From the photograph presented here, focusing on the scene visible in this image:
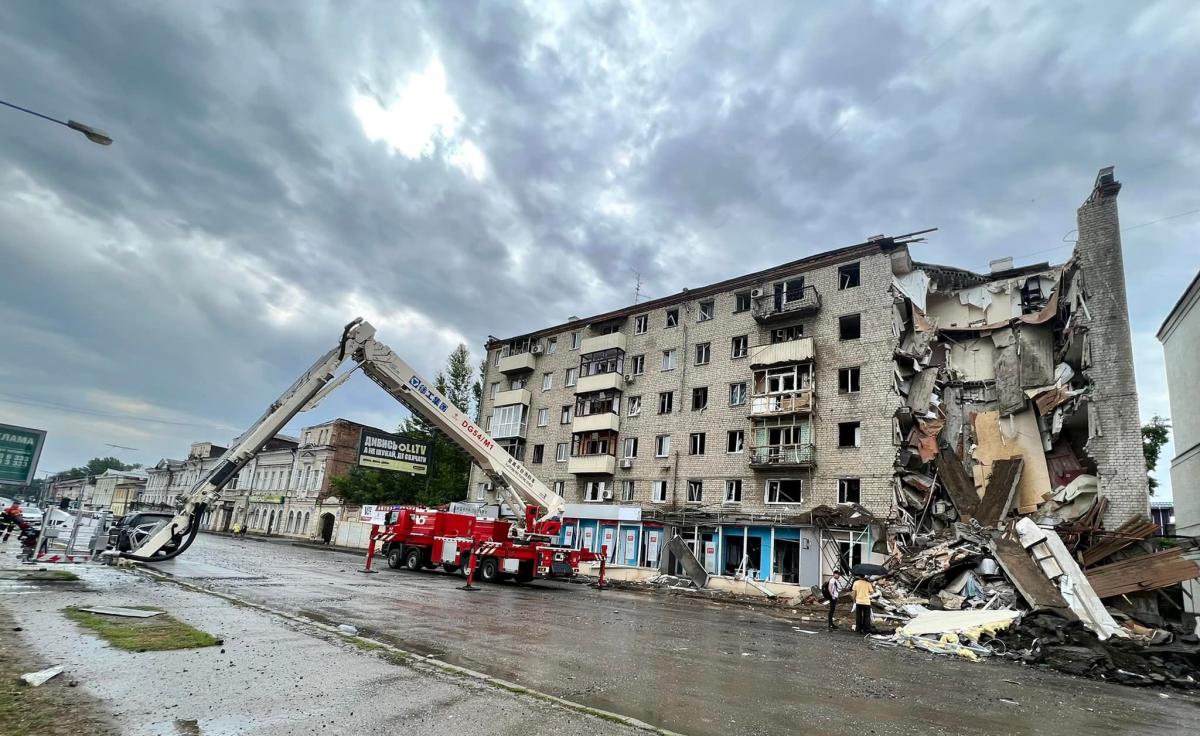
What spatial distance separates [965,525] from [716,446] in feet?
40.0

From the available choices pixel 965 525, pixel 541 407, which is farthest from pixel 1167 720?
pixel 541 407

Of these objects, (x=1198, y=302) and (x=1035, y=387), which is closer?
(x=1198, y=302)

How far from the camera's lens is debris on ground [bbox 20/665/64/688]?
559 centimetres

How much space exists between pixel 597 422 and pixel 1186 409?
2583 cm

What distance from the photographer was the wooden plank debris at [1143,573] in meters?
14.9

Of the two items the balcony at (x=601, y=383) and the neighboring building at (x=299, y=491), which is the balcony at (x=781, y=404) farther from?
the neighboring building at (x=299, y=491)

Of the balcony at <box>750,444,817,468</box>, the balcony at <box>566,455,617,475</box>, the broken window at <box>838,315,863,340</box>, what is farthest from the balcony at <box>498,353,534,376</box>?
the broken window at <box>838,315,863,340</box>

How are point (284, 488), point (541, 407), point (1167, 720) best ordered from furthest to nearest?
point (284, 488) < point (541, 407) < point (1167, 720)

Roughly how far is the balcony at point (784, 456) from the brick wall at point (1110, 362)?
10.1m

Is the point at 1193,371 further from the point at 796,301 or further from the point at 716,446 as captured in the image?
the point at 716,446

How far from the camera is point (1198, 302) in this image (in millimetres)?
15547

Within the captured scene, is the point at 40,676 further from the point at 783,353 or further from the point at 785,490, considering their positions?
the point at 783,353

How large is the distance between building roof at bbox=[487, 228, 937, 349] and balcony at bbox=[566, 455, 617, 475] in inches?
361

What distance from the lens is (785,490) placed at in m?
29.3
